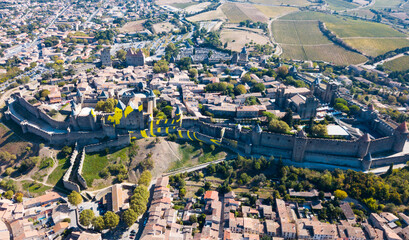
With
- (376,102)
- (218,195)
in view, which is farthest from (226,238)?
(376,102)

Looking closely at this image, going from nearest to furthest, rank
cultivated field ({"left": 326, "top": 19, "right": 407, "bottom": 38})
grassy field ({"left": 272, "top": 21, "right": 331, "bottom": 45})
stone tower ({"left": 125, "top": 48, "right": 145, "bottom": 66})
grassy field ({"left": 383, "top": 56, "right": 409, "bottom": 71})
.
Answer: stone tower ({"left": 125, "top": 48, "right": 145, "bottom": 66})
grassy field ({"left": 383, "top": 56, "right": 409, "bottom": 71})
grassy field ({"left": 272, "top": 21, "right": 331, "bottom": 45})
cultivated field ({"left": 326, "top": 19, "right": 407, "bottom": 38})

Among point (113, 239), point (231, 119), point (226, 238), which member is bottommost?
point (113, 239)

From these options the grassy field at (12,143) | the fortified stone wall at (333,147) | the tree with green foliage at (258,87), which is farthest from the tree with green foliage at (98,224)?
the tree with green foliage at (258,87)

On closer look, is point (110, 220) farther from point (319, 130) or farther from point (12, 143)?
point (319, 130)

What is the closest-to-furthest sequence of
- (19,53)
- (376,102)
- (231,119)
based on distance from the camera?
(231,119), (376,102), (19,53)

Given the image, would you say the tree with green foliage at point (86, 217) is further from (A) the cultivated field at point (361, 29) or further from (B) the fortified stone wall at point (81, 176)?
(A) the cultivated field at point (361, 29)

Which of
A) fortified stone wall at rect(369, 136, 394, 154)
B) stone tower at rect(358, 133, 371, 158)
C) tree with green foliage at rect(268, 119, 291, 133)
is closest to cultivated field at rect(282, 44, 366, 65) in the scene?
fortified stone wall at rect(369, 136, 394, 154)

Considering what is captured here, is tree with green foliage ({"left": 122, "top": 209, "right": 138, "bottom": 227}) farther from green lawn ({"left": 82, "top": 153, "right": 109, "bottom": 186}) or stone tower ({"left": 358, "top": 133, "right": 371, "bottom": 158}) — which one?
stone tower ({"left": 358, "top": 133, "right": 371, "bottom": 158})

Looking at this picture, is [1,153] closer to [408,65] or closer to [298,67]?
[298,67]
